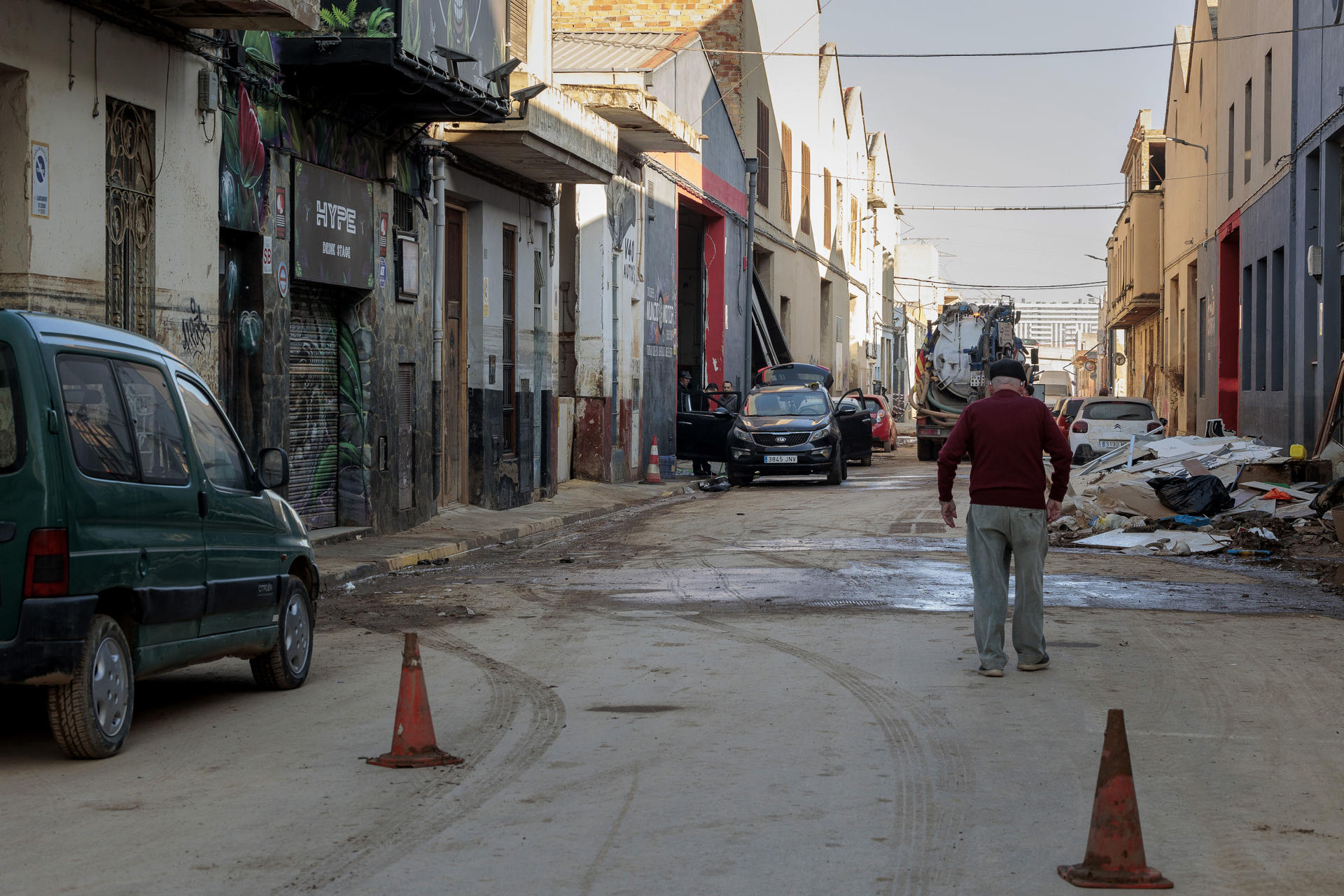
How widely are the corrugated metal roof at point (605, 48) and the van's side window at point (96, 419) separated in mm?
26074

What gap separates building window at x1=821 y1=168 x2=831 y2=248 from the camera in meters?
53.0

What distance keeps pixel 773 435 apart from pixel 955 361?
15280 mm

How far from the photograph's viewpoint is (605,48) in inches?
1309

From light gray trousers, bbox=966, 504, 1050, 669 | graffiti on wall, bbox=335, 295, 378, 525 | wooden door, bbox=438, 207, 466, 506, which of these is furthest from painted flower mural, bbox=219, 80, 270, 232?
light gray trousers, bbox=966, 504, 1050, 669

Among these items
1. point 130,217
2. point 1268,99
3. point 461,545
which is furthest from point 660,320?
point 130,217

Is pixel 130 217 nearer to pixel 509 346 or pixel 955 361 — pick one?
pixel 509 346

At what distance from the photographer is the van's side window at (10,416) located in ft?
19.7

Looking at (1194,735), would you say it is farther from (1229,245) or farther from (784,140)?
(784,140)

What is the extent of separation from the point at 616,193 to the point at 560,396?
12.3 ft

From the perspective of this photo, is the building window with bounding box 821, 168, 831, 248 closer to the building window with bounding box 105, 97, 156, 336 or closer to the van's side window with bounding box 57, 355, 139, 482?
the building window with bounding box 105, 97, 156, 336

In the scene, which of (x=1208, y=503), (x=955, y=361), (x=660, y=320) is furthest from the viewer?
(x=955, y=361)

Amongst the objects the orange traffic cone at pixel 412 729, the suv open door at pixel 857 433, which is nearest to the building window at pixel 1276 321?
the suv open door at pixel 857 433

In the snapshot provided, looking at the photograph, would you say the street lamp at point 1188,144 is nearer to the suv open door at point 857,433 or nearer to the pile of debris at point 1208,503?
the suv open door at point 857,433

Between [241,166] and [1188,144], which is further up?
[1188,144]
